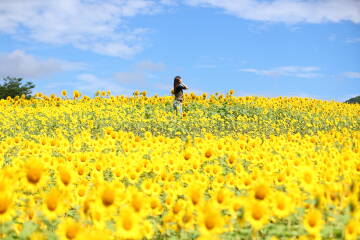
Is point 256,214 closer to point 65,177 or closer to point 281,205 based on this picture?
point 281,205

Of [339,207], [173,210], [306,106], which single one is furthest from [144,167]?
[306,106]

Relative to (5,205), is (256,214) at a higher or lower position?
lower

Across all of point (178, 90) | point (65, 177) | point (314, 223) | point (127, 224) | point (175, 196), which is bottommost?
point (314, 223)

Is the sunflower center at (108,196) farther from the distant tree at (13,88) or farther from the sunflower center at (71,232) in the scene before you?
the distant tree at (13,88)

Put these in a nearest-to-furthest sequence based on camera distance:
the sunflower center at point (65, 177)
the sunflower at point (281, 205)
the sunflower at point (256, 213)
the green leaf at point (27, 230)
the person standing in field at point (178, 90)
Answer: the green leaf at point (27, 230), the sunflower at point (256, 213), the sunflower at point (281, 205), the sunflower center at point (65, 177), the person standing in field at point (178, 90)

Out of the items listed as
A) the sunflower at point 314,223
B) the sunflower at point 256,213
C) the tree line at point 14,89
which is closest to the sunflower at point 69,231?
the sunflower at point 256,213

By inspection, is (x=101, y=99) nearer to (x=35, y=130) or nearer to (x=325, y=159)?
(x=35, y=130)

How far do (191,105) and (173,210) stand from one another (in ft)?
59.5

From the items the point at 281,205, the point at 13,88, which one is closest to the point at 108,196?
the point at 281,205

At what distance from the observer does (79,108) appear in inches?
817

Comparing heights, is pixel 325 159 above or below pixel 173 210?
above

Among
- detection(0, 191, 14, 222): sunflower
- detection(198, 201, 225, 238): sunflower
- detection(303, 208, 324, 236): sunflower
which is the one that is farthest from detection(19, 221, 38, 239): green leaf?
detection(303, 208, 324, 236): sunflower

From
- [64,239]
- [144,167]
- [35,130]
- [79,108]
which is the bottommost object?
[64,239]

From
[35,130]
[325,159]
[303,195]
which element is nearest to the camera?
[303,195]
